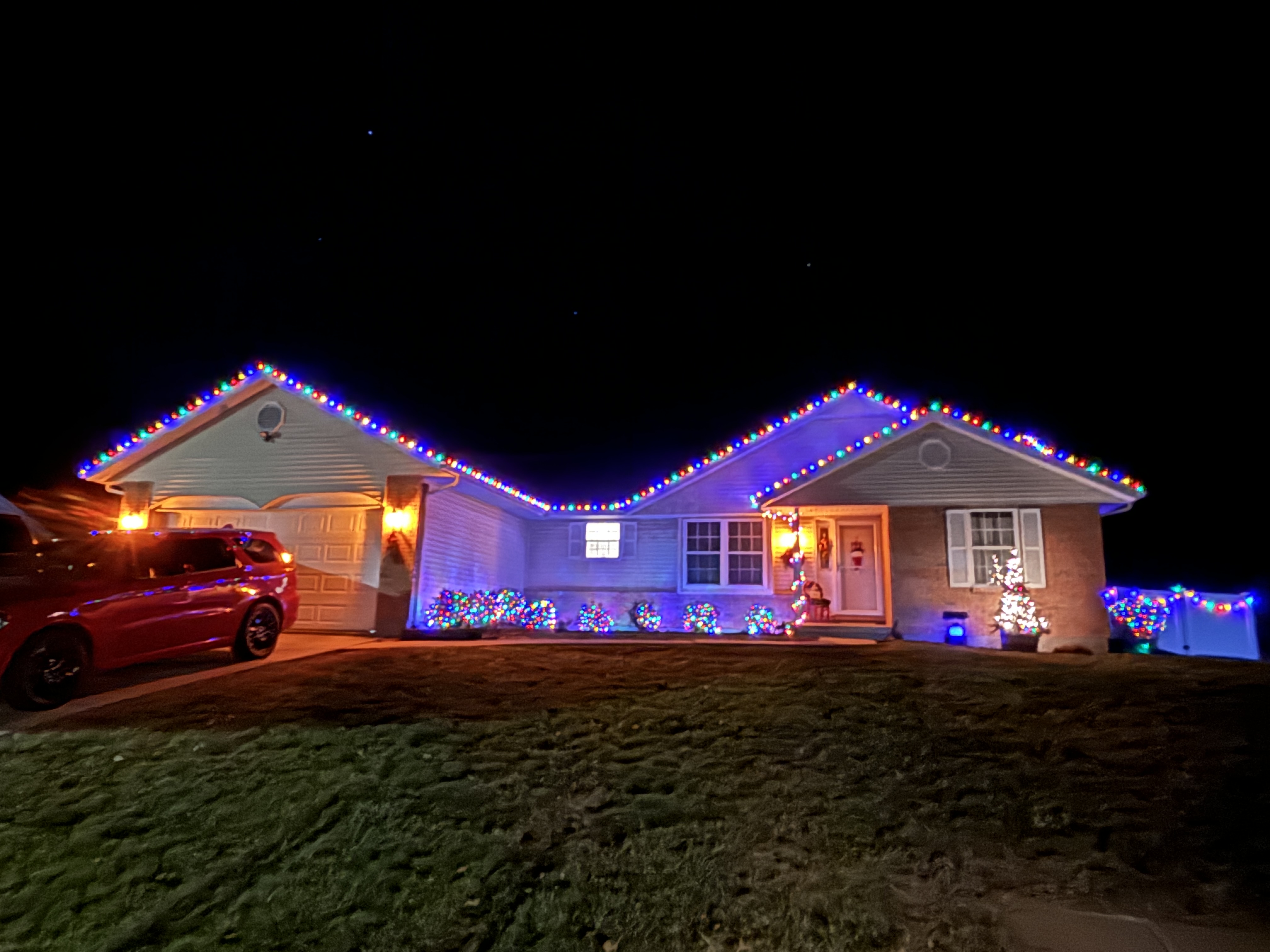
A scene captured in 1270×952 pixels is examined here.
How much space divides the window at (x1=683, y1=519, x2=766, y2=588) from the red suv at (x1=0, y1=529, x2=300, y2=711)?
880 centimetres

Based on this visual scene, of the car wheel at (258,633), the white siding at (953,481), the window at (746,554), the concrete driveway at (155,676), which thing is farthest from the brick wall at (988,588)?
the car wheel at (258,633)

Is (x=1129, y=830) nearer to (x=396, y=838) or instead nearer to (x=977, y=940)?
(x=977, y=940)

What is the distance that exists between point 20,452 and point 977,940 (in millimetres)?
36809

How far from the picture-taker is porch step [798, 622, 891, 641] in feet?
44.8

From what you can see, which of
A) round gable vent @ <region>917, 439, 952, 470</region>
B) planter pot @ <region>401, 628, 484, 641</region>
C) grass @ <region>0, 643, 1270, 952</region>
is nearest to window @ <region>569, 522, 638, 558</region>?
planter pot @ <region>401, 628, 484, 641</region>

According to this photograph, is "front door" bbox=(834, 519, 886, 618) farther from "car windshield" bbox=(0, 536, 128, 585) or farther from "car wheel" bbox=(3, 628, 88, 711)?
"car wheel" bbox=(3, 628, 88, 711)

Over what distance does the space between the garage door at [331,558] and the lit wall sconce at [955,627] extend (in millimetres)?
10074

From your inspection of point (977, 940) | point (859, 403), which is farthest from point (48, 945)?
point (859, 403)

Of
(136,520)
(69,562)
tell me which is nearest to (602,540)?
(136,520)

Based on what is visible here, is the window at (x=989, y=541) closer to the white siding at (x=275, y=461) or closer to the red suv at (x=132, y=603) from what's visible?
the white siding at (x=275, y=461)

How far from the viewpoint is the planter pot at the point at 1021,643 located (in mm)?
13117

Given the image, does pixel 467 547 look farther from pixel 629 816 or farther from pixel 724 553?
pixel 629 816

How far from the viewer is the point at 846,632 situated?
1385cm

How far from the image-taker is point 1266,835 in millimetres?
4914
